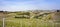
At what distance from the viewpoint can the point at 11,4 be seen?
592 cm

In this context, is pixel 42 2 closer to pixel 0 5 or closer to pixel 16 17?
pixel 16 17

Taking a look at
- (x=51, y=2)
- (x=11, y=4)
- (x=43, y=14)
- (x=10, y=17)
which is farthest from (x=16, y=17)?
(x=51, y=2)

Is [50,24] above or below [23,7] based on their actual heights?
below

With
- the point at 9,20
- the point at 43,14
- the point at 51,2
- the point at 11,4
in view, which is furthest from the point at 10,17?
the point at 51,2

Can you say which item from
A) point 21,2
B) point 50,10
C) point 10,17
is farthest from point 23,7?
point 50,10

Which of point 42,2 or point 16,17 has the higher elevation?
point 42,2

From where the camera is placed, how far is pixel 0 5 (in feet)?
19.2

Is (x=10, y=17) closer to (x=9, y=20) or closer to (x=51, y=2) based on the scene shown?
(x=9, y=20)

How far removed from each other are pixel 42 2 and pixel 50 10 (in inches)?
19.3

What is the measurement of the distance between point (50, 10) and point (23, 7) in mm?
1034

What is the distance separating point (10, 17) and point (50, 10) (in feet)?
4.98

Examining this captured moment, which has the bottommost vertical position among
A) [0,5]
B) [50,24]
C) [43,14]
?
[50,24]

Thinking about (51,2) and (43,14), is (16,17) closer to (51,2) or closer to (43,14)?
(43,14)

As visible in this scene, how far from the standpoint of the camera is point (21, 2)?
5.82 metres
